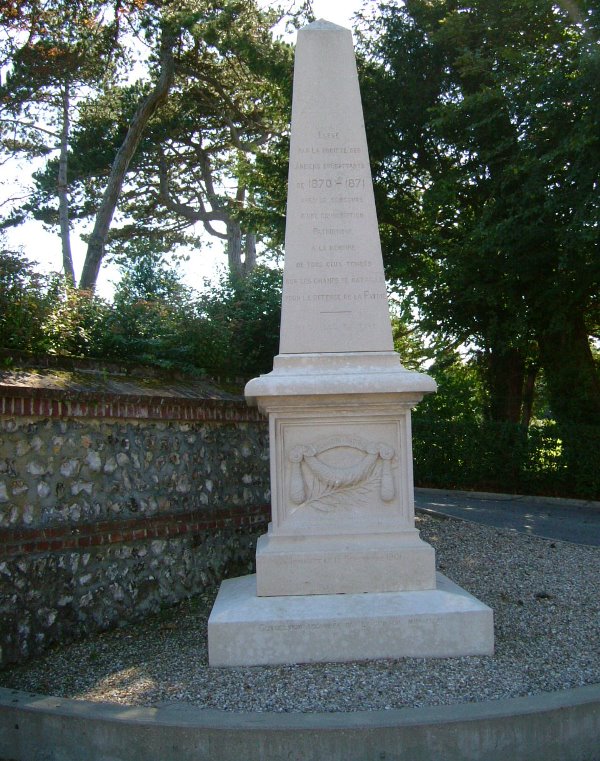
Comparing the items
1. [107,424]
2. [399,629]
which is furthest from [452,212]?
[399,629]

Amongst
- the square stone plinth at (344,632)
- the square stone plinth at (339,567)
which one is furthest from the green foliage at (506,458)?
the square stone plinth at (344,632)

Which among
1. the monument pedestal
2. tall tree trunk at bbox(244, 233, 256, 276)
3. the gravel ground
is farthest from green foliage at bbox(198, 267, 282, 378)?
tall tree trunk at bbox(244, 233, 256, 276)

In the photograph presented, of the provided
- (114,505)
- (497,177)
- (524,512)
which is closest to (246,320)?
(114,505)

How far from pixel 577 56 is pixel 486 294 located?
4.46 meters

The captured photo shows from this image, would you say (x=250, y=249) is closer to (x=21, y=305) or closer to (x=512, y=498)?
(x=512, y=498)

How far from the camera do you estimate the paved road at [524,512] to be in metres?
10.3

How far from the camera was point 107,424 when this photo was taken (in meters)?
5.89

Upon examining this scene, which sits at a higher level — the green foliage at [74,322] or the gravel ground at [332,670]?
the green foliage at [74,322]

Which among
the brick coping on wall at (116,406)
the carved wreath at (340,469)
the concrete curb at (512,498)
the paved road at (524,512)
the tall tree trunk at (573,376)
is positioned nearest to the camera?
the carved wreath at (340,469)

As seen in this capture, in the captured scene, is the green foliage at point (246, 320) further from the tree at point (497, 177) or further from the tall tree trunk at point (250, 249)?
the tall tree trunk at point (250, 249)

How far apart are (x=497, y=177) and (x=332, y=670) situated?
37.3ft

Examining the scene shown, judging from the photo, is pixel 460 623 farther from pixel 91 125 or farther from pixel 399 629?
pixel 91 125

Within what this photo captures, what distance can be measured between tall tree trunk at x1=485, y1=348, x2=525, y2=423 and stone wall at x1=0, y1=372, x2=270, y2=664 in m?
10.5

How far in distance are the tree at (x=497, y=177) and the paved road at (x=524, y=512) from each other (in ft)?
6.82
